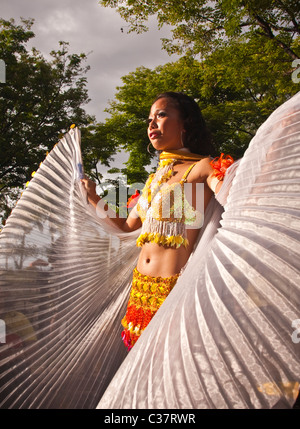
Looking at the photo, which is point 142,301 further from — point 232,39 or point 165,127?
point 232,39

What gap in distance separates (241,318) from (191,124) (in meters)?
1.62

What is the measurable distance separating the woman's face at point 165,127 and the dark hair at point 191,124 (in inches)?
1.3

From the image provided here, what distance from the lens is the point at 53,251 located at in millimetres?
2074

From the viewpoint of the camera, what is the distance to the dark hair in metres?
2.22

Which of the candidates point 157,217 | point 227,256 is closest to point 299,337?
point 227,256

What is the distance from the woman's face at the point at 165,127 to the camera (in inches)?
84.7

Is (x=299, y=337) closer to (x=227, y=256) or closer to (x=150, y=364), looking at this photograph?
(x=227, y=256)

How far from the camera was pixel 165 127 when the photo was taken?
2146mm

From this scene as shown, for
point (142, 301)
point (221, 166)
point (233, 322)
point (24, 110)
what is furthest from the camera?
point (24, 110)

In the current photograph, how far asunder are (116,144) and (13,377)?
10602mm

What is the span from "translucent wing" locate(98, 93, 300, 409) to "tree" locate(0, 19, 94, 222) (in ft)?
29.2

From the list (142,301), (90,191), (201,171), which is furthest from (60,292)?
(201,171)

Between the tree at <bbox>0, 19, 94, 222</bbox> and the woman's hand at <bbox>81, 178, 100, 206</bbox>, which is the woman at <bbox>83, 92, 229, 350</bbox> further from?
the tree at <bbox>0, 19, 94, 222</bbox>

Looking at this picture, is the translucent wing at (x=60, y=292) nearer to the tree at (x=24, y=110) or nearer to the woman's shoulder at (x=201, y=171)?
the woman's shoulder at (x=201, y=171)
